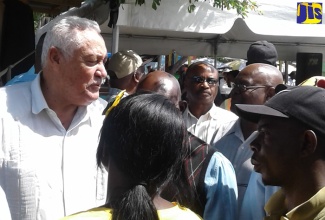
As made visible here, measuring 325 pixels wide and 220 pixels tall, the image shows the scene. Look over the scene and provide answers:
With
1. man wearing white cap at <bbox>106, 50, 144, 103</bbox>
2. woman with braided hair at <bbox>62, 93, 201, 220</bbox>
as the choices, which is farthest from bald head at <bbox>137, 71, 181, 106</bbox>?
man wearing white cap at <bbox>106, 50, 144, 103</bbox>

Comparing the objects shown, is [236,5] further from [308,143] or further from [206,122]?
[308,143]

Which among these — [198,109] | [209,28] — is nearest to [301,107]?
[198,109]

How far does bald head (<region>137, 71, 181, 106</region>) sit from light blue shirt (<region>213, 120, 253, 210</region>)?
0.41 meters

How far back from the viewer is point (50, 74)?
119 inches

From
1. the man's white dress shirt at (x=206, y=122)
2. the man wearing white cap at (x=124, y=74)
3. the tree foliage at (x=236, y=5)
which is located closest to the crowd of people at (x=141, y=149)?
the man's white dress shirt at (x=206, y=122)

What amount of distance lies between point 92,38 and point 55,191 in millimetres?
766

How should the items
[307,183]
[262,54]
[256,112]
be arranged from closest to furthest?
1. [307,183]
2. [256,112]
3. [262,54]

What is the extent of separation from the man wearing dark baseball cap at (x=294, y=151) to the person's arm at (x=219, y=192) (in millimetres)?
519

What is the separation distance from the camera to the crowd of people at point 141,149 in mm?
1937

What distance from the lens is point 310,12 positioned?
22.4 ft

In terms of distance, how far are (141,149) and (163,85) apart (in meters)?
1.68

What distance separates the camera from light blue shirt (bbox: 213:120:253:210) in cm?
336

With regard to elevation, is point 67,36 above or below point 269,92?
above

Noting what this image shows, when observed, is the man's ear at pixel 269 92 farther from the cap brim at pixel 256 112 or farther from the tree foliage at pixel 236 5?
the tree foliage at pixel 236 5
